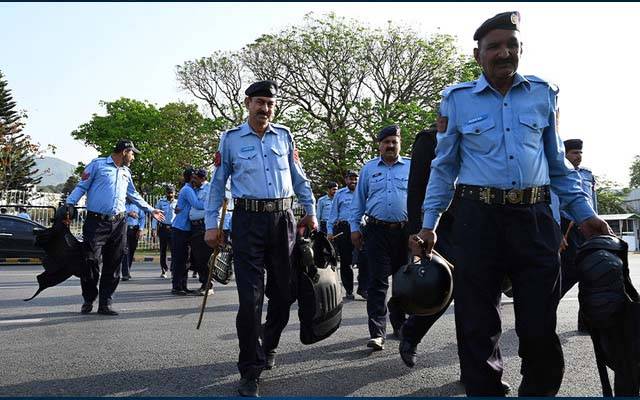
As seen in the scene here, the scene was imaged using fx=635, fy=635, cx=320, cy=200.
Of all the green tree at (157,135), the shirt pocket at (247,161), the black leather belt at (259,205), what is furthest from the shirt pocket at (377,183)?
the green tree at (157,135)

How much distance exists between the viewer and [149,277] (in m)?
13.9

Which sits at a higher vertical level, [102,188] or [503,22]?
[503,22]

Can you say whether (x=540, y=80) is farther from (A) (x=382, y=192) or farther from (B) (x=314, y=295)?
(A) (x=382, y=192)

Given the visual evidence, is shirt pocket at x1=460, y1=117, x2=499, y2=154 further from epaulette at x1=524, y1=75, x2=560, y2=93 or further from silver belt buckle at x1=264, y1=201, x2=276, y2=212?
silver belt buckle at x1=264, y1=201, x2=276, y2=212

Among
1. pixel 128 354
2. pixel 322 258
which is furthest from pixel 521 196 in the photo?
pixel 128 354

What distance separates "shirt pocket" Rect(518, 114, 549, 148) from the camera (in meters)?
3.49

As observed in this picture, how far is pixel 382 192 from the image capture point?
250 inches

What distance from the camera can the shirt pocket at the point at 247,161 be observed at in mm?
4941

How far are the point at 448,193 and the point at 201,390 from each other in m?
2.19

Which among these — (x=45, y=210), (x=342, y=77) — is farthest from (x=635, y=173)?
(x=45, y=210)

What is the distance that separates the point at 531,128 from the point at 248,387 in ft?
8.24

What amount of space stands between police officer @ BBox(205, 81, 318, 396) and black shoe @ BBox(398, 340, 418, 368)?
3.22 feet

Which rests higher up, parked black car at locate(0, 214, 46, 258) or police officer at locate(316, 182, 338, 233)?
police officer at locate(316, 182, 338, 233)

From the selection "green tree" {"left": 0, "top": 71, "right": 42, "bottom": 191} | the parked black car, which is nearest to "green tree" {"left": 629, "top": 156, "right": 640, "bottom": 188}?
"green tree" {"left": 0, "top": 71, "right": 42, "bottom": 191}
